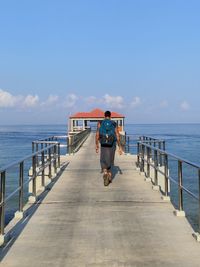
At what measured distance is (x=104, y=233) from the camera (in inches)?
220

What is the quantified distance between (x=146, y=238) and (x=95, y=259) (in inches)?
42.2

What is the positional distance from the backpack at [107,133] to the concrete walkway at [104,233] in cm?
120

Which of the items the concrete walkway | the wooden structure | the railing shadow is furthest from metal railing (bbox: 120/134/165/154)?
the wooden structure

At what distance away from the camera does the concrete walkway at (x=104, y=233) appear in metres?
4.55

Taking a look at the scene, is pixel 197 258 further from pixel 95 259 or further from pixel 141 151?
pixel 141 151

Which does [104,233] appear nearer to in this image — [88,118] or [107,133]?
[107,133]

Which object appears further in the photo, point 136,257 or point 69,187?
point 69,187

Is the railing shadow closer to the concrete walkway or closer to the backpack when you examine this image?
the backpack

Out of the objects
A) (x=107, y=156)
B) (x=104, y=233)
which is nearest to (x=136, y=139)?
(x=107, y=156)

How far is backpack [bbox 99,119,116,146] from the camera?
9.47 metres

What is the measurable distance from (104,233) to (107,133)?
163 inches

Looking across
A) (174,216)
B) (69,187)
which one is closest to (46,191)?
(69,187)

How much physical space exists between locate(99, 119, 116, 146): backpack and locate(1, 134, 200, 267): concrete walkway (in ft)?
3.94

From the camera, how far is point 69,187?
9.49 meters
